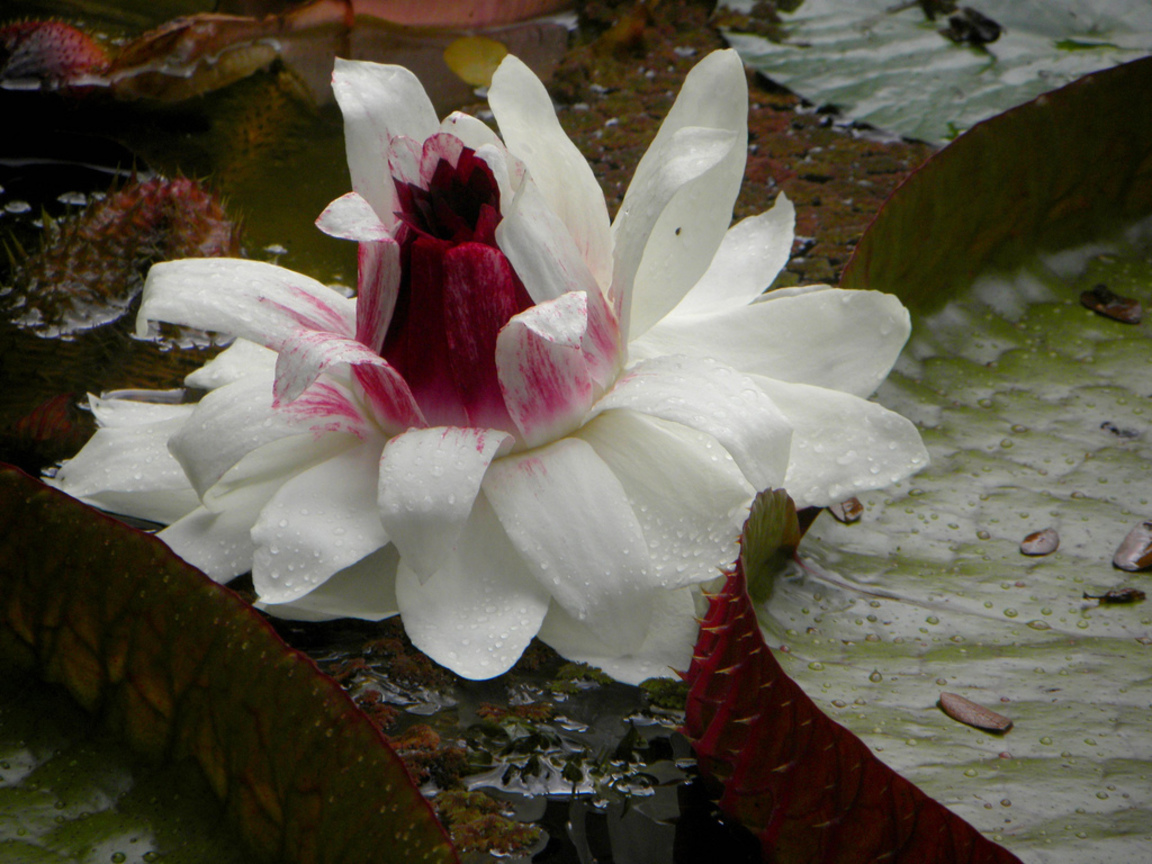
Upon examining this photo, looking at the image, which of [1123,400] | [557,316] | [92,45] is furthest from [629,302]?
[92,45]

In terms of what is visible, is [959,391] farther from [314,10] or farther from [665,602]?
[314,10]

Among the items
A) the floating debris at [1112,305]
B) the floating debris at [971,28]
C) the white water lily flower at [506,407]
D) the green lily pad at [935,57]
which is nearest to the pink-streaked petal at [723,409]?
the white water lily flower at [506,407]

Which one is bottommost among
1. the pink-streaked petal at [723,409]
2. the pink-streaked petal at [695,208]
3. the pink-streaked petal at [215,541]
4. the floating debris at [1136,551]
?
the floating debris at [1136,551]

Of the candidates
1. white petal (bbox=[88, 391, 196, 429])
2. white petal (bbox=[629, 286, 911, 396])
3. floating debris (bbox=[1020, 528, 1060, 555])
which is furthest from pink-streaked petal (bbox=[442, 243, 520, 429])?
floating debris (bbox=[1020, 528, 1060, 555])

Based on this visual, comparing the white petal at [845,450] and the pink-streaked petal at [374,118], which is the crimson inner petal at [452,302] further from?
the white petal at [845,450]

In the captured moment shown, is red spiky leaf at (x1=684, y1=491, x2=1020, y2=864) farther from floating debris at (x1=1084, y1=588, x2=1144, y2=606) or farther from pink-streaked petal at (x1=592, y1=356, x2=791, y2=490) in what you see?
floating debris at (x1=1084, y1=588, x2=1144, y2=606)

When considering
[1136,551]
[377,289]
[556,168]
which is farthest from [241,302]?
[1136,551]

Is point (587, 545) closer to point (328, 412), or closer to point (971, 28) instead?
point (328, 412)
